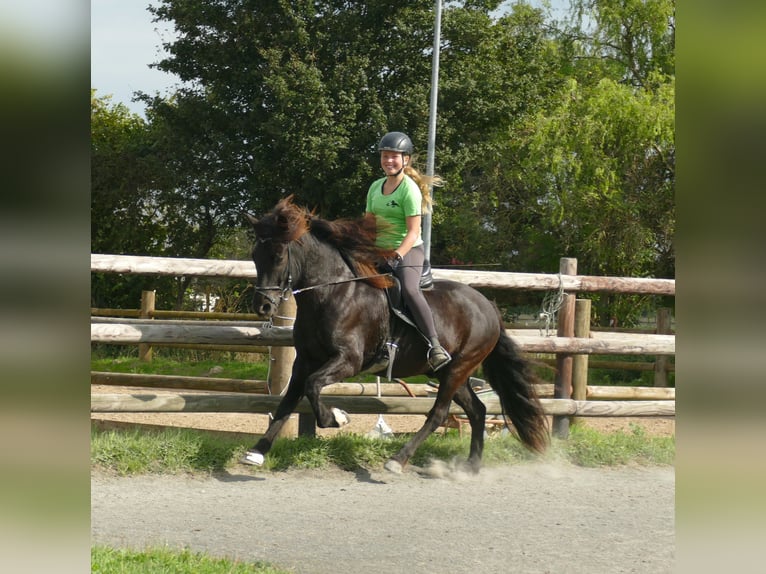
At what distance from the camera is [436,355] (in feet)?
22.7

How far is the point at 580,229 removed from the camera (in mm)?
23578

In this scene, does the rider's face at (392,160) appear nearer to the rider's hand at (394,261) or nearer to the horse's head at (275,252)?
the rider's hand at (394,261)

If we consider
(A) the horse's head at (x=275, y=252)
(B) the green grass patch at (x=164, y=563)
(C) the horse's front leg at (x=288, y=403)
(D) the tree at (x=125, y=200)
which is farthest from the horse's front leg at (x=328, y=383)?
(D) the tree at (x=125, y=200)

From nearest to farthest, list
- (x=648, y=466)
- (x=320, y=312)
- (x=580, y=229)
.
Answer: (x=320, y=312) → (x=648, y=466) → (x=580, y=229)

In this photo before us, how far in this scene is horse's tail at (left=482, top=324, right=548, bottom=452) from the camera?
24.9 feet

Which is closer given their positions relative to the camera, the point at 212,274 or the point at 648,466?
the point at 212,274

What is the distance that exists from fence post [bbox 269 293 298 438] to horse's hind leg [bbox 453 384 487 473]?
4.79 feet

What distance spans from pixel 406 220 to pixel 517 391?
6.15 ft

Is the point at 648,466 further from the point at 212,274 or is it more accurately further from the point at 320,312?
the point at 212,274

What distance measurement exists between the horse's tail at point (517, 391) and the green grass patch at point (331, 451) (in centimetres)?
29

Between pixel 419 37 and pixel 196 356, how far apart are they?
12.7 meters
